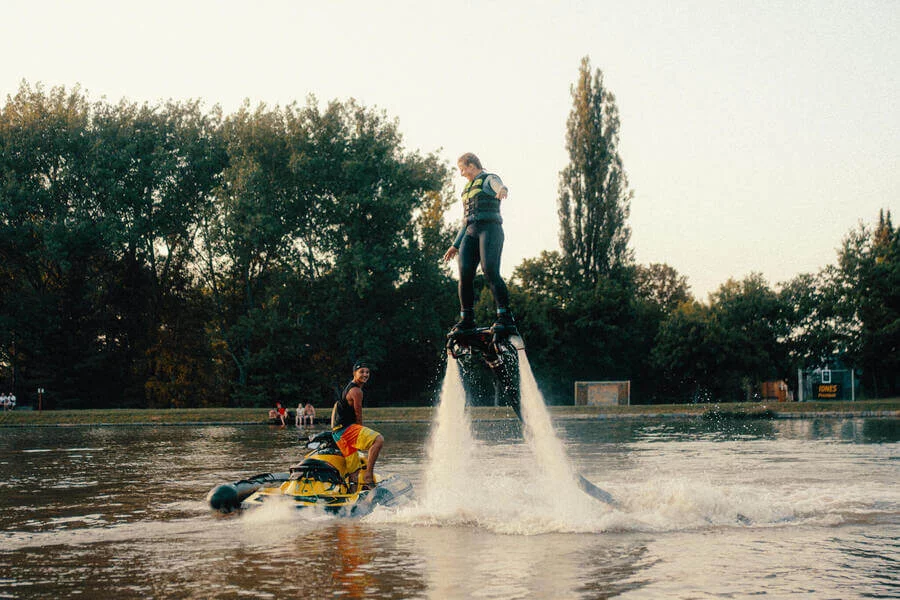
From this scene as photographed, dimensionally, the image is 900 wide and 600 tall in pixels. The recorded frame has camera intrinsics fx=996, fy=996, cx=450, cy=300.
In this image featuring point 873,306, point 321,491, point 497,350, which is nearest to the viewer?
point 497,350

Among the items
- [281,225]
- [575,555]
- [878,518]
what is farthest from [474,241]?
[281,225]

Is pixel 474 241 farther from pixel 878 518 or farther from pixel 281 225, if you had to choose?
pixel 281 225

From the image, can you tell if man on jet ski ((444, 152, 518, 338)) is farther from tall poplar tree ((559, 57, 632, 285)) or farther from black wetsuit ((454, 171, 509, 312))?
tall poplar tree ((559, 57, 632, 285))

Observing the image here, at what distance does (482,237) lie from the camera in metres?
12.9

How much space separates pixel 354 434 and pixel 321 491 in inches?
44.4

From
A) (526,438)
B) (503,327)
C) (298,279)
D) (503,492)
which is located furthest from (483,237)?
(298,279)

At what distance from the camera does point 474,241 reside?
42.9ft

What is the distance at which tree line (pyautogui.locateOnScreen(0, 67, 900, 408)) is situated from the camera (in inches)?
2589

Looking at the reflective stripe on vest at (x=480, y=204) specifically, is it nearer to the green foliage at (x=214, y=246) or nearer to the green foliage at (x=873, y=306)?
the green foliage at (x=214, y=246)

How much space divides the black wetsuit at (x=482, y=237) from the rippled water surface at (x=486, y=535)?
315 cm

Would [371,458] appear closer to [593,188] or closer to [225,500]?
[225,500]

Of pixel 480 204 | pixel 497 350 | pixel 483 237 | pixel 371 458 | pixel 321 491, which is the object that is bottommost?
pixel 321 491

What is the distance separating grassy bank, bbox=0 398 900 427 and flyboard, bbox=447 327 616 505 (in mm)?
40990

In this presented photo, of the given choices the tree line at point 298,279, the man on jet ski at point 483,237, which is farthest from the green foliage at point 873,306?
the man on jet ski at point 483,237
